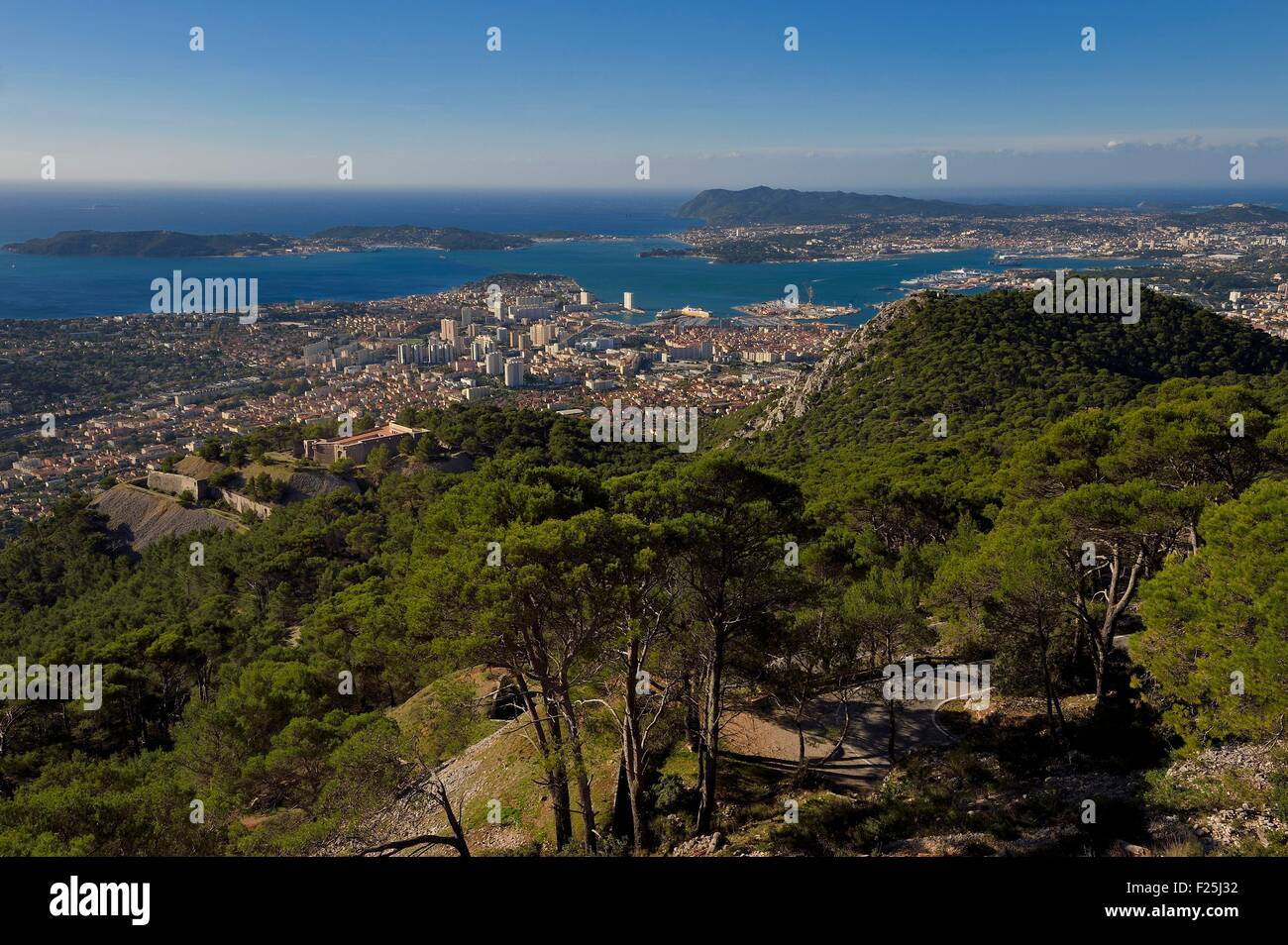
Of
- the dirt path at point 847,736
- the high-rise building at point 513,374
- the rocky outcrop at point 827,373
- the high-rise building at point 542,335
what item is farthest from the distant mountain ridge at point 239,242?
the dirt path at point 847,736

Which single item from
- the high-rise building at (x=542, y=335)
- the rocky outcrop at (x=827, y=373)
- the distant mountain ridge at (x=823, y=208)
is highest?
the distant mountain ridge at (x=823, y=208)

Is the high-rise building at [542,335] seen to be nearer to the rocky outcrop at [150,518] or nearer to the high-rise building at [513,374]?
the high-rise building at [513,374]

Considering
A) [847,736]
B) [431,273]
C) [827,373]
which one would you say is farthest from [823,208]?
[847,736]

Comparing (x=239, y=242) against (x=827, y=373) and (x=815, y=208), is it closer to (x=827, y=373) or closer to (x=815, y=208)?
(x=815, y=208)
